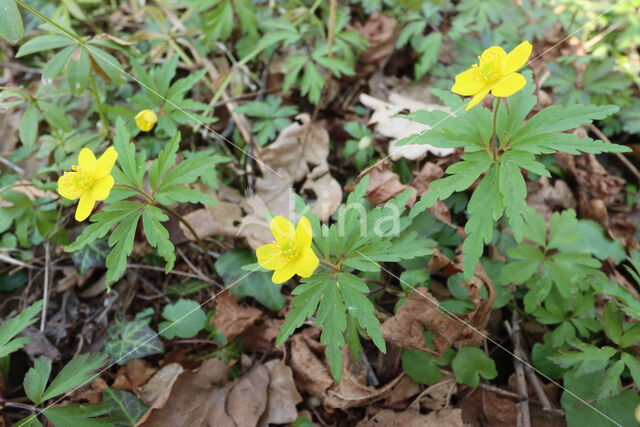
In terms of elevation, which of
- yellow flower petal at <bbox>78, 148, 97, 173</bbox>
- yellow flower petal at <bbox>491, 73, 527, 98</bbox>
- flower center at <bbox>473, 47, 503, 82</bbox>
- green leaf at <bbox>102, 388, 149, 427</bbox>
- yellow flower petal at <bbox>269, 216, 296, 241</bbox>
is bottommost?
green leaf at <bbox>102, 388, 149, 427</bbox>

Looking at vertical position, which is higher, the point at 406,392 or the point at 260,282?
the point at 260,282

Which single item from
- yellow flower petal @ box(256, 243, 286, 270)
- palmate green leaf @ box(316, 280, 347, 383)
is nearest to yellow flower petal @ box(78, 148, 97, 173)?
yellow flower petal @ box(256, 243, 286, 270)

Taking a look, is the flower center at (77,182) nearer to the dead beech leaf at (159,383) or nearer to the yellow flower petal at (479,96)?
the dead beech leaf at (159,383)

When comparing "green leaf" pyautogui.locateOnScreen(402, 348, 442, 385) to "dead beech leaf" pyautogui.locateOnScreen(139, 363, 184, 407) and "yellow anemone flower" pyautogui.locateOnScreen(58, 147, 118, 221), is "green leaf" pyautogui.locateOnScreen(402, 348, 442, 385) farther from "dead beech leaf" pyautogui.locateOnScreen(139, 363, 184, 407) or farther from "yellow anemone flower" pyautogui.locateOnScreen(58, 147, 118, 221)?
"yellow anemone flower" pyautogui.locateOnScreen(58, 147, 118, 221)

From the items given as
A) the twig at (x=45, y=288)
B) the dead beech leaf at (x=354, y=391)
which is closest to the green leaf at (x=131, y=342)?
the twig at (x=45, y=288)

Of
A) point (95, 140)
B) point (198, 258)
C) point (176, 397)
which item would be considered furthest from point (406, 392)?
point (95, 140)

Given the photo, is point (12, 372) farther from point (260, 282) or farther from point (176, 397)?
point (260, 282)
